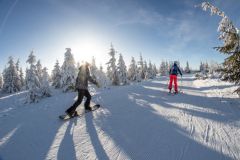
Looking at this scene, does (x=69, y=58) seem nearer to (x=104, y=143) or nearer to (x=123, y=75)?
(x=123, y=75)

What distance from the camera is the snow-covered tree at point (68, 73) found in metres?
29.7

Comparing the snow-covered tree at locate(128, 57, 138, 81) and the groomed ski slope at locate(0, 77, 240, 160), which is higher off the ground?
the snow-covered tree at locate(128, 57, 138, 81)

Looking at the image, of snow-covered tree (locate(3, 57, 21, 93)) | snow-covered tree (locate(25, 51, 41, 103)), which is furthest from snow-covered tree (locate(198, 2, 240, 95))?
snow-covered tree (locate(3, 57, 21, 93))

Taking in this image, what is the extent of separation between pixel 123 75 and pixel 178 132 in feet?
133

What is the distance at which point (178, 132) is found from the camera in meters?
5.14

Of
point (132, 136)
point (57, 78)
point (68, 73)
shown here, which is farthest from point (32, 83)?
point (132, 136)

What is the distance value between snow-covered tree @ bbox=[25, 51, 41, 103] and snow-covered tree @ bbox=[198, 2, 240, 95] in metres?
19.2

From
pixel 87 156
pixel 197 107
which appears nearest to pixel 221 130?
pixel 197 107

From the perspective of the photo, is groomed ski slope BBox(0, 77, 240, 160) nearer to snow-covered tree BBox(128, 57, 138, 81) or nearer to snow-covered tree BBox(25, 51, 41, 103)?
snow-covered tree BBox(25, 51, 41, 103)

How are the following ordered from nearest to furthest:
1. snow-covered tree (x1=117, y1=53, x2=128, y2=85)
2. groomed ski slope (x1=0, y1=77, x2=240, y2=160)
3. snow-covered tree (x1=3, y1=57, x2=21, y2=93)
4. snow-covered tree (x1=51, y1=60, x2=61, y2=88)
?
groomed ski slope (x1=0, y1=77, x2=240, y2=160), snow-covered tree (x1=51, y1=60, x2=61, y2=88), snow-covered tree (x1=117, y1=53, x2=128, y2=85), snow-covered tree (x1=3, y1=57, x2=21, y2=93)

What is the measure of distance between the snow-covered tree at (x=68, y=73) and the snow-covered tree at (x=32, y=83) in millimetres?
4621

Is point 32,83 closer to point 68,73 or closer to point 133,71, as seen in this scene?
point 68,73

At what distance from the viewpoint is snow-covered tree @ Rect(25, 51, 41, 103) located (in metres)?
21.9

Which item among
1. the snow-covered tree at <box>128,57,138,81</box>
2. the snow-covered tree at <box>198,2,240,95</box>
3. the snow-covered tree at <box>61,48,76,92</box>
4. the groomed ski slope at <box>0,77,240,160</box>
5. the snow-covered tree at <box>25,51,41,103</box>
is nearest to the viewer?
the groomed ski slope at <box>0,77,240,160</box>
